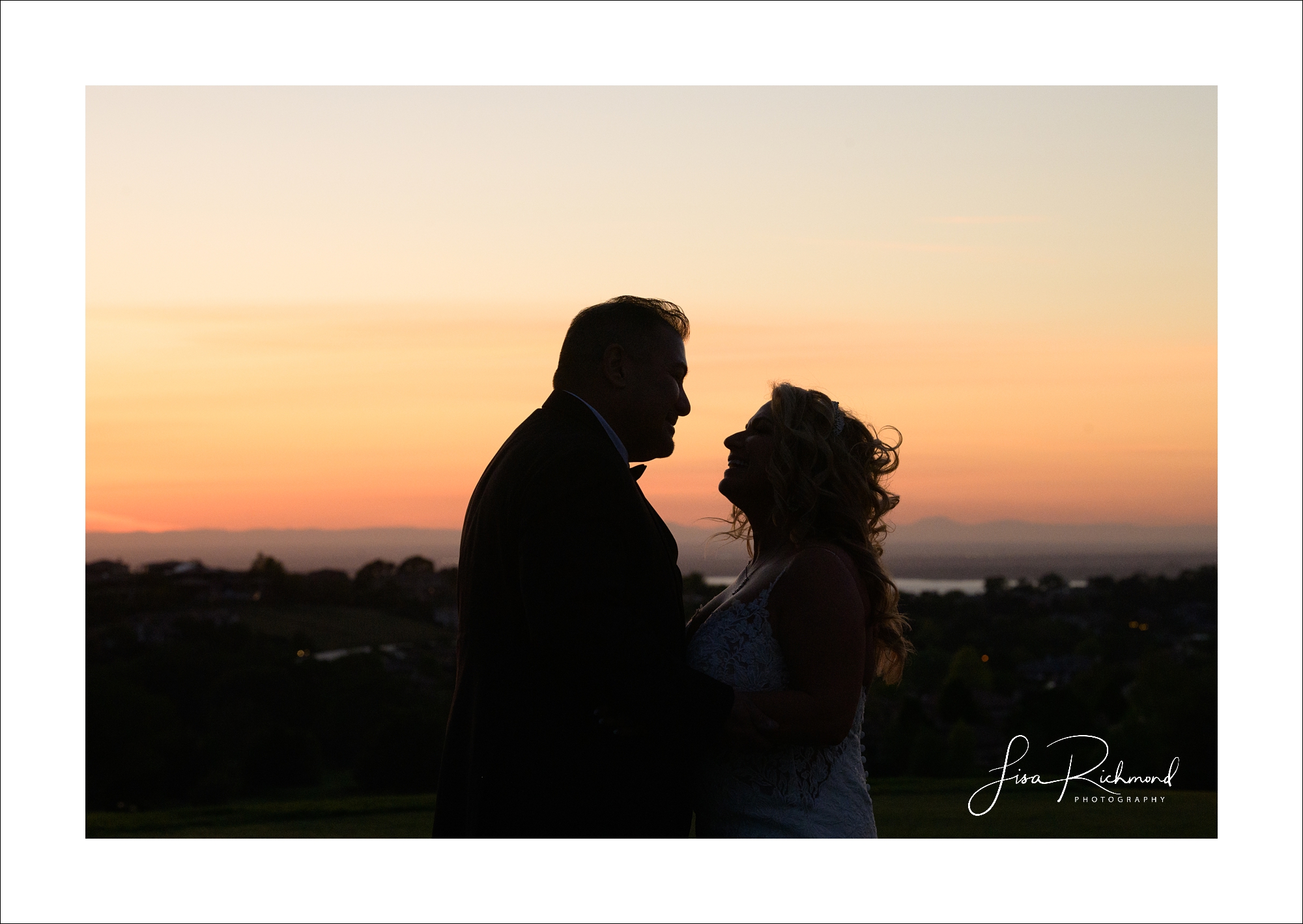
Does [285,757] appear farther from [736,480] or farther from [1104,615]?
[736,480]

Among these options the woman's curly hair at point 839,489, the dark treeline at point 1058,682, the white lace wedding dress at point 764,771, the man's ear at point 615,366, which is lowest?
→ the dark treeline at point 1058,682

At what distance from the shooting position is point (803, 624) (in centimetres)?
340

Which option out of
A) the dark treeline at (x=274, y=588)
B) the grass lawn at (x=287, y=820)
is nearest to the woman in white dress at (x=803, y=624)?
the grass lawn at (x=287, y=820)

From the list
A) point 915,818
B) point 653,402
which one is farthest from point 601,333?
point 915,818

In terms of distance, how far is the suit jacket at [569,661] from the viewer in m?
3.17

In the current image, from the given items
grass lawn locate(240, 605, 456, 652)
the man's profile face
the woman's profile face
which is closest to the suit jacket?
the man's profile face

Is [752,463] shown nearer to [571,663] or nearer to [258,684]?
[571,663]

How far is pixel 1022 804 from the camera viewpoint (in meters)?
7.18

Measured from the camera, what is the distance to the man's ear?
11.5ft

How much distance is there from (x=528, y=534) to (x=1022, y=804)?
17.7ft

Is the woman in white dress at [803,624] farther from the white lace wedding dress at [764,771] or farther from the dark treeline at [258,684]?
the dark treeline at [258,684]

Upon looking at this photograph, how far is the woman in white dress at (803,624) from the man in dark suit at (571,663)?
7.0 inches

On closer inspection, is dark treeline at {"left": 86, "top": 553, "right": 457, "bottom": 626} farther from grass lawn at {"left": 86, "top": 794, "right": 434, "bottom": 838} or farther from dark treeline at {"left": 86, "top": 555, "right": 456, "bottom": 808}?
grass lawn at {"left": 86, "top": 794, "right": 434, "bottom": 838}

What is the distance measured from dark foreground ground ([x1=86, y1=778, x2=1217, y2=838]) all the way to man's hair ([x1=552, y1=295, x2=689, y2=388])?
11.7ft
